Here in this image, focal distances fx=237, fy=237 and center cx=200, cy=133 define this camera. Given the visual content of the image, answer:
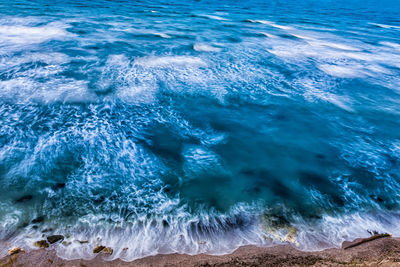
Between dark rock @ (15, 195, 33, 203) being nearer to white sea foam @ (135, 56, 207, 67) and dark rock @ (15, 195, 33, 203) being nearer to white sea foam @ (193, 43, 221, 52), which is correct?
white sea foam @ (135, 56, 207, 67)

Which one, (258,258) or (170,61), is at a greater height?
(170,61)

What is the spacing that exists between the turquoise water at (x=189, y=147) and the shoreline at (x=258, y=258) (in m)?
0.08

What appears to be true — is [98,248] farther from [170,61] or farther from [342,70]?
[342,70]

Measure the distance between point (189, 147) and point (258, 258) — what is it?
1895 mm

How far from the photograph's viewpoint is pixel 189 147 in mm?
3625

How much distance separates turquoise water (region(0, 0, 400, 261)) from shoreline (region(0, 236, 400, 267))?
8cm

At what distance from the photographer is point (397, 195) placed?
3018mm

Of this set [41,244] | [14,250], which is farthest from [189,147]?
[14,250]

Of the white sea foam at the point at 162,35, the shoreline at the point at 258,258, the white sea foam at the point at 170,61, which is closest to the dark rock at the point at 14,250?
the shoreline at the point at 258,258

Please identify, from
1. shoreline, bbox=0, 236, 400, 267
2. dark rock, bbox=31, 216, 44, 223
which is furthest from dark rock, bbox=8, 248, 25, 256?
dark rock, bbox=31, 216, 44, 223

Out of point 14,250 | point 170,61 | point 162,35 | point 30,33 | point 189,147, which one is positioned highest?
point 30,33

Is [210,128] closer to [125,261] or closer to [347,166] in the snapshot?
[347,166]

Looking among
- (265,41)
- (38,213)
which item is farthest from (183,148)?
(265,41)

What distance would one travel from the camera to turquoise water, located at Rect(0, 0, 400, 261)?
2.41 meters
